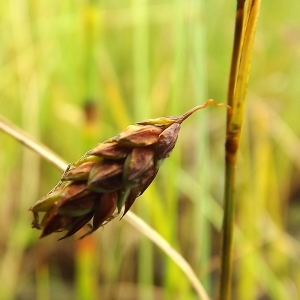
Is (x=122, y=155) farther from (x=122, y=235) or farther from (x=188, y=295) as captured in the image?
(x=122, y=235)

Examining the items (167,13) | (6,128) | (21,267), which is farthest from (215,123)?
(6,128)

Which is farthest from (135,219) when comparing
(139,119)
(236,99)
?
(139,119)

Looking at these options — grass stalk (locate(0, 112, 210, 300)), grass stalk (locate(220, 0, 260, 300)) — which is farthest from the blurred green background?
grass stalk (locate(220, 0, 260, 300))

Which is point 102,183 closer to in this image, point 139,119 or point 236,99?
point 236,99

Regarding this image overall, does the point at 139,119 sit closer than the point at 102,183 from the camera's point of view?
No

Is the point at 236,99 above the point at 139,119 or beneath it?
above

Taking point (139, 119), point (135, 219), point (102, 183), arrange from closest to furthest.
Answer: point (102, 183)
point (135, 219)
point (139, 119)
